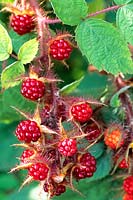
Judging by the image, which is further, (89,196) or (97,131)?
(89,196)

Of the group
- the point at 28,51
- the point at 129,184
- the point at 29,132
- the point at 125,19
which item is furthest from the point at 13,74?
the point at 129,184

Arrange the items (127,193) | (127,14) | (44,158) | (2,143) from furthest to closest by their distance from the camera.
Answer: (2,143) → (127,193) → (127,14) → (44,158)

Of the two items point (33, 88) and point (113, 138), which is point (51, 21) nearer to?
point (33, 88)

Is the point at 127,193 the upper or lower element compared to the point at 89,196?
upper

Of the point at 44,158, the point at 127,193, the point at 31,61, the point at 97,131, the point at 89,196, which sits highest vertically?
the point at 31,61

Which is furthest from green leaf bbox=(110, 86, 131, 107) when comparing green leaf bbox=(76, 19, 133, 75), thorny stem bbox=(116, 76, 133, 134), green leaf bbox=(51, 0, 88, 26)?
green leaf bbox=(51, 0, 88, 26)

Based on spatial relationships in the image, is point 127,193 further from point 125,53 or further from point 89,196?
point 125,53

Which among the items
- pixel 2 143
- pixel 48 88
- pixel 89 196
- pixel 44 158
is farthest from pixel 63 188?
pixel 2 143

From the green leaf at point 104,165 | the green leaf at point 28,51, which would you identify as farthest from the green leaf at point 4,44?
the green leaf at point 104,165
